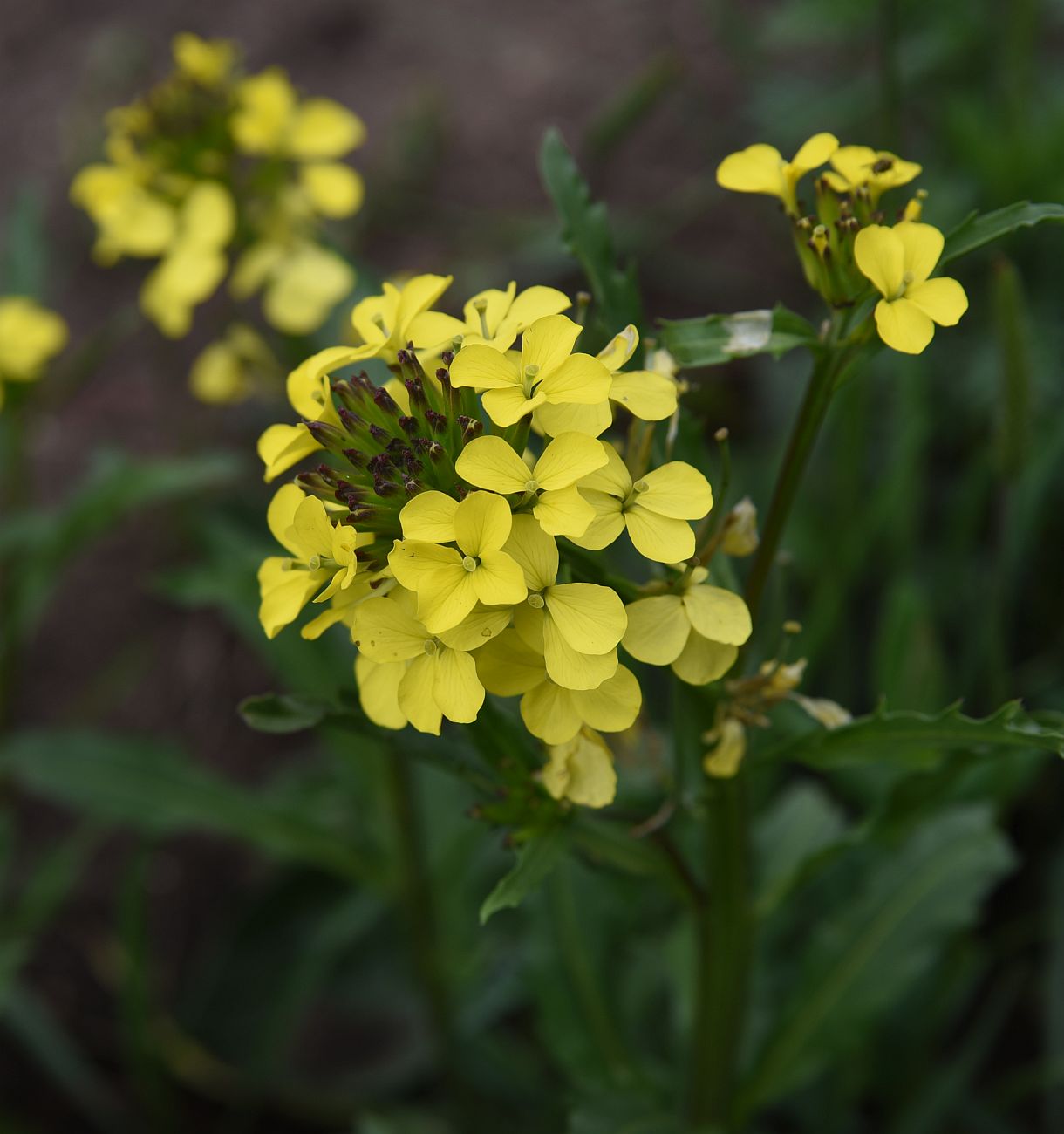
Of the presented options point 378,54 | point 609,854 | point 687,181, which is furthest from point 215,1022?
point 378,54

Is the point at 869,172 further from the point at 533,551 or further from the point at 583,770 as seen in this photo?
the point at 583,770

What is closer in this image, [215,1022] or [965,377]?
[215,1022]

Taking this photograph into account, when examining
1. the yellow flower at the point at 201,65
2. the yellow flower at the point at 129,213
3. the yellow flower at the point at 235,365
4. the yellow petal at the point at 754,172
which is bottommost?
the yellow flower at the point at 235,365

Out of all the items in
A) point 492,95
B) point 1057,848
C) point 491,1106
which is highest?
point 492,95

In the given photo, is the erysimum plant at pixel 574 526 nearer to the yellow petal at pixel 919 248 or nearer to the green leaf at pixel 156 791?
the yellow petal at pixel 919 248

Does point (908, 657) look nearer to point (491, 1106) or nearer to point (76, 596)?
point (491, 1106)

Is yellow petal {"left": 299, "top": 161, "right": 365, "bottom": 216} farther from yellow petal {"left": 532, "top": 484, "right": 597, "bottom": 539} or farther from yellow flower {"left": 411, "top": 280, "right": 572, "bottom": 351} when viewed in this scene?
yellow petal {"left": 532, "top": 484, "right": 597, "bottom": 539}

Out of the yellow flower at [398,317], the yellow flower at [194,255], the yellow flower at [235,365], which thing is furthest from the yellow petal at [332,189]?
the yellow flower at [398,317]
